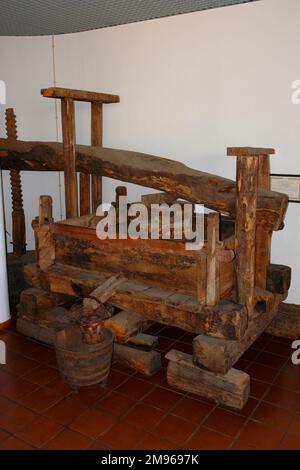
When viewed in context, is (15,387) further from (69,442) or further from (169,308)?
(169,308)

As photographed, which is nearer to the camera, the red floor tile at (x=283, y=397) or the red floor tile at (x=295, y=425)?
the red floor tile at (x=295, y=425)

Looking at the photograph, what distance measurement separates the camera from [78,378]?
3.55m

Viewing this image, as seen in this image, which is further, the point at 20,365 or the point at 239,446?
the point at 20,365

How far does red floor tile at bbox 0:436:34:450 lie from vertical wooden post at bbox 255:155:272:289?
95.2 inches

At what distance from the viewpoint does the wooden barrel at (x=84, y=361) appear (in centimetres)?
352

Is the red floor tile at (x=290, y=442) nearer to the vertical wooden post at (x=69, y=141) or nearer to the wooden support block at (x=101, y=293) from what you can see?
the wooden support block at (x=101, y=293)

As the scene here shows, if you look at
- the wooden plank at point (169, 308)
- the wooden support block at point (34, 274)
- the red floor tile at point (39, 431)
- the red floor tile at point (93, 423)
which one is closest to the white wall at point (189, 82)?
the wooden plank at point (169, 308)

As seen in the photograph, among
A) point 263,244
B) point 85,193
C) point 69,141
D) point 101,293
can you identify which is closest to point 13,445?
point 101,293

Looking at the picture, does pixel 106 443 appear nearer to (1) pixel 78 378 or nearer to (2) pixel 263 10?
(1) pixel 78 378

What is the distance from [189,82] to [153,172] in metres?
1.59

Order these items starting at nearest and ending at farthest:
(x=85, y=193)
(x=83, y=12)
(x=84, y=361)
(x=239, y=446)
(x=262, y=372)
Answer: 1. (x=239, y=446)
2. (x=84, y=361)
3. (x=262, y=372)
4. (x=83, y=12)
5. (x=85, y=193)

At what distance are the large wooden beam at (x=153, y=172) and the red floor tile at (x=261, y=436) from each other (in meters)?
1.60

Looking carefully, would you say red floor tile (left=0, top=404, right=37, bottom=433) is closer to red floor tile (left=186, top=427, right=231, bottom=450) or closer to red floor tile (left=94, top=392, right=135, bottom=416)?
red floor tile (left=94, top=392, right=135, bottom=416)

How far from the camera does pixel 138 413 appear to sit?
344 cm
